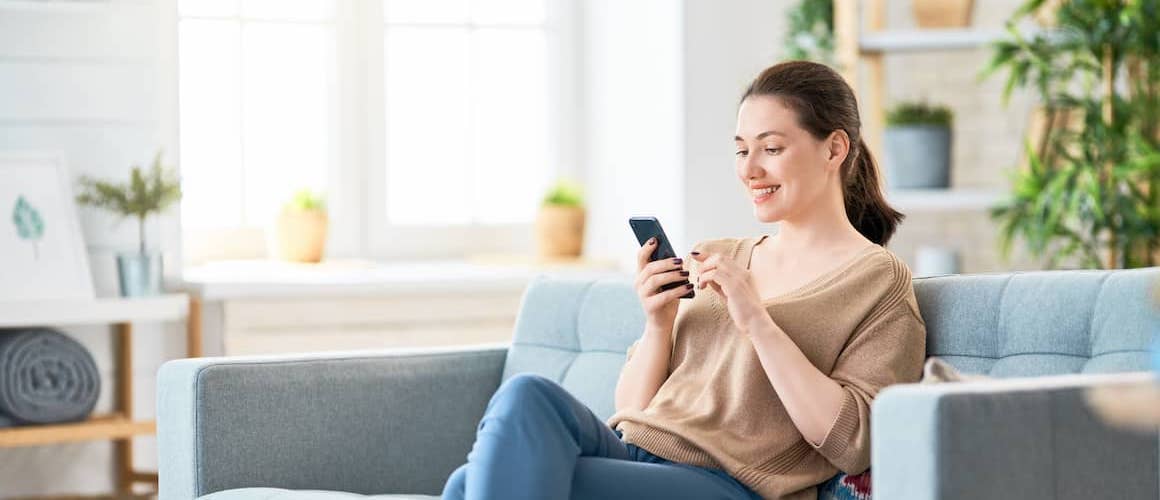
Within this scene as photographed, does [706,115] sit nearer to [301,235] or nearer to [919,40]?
[919,40]

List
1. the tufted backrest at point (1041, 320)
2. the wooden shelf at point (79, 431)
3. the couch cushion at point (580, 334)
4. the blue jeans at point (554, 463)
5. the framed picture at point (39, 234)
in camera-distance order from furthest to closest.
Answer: the framed picture at point (39, 234) → the wooden shelf at point (79, 431) → the couch cushion at point (580, 334) → the tufted backrest at point (1041, 320) → the blue jeans at point (554, 463)

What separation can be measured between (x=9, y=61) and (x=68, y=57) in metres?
0.15

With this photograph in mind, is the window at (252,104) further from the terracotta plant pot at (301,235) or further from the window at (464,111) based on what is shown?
the window at (464,111)

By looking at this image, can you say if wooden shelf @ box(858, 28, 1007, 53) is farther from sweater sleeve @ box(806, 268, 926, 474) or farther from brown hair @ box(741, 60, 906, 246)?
sweater sleeve @ box(806, 268, 926, 474)

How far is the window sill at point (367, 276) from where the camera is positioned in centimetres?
384

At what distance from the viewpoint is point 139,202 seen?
12.3 feet

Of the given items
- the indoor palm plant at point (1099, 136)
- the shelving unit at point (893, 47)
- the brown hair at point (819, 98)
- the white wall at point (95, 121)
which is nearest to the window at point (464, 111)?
the white wall at point (95, 121)

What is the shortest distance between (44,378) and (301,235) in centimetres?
89

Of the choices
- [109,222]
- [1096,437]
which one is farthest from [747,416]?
[109,222]

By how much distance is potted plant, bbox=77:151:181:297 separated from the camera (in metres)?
3.69

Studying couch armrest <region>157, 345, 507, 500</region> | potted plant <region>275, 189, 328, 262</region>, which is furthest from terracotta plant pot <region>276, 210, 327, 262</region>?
couch armrest <region>157, 345, 507, 500</region>

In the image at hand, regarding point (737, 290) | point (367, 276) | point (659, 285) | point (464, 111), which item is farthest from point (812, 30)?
point (737, 290)

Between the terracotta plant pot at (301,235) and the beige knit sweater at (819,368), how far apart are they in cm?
232

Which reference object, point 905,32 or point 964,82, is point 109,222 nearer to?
point 905,32
